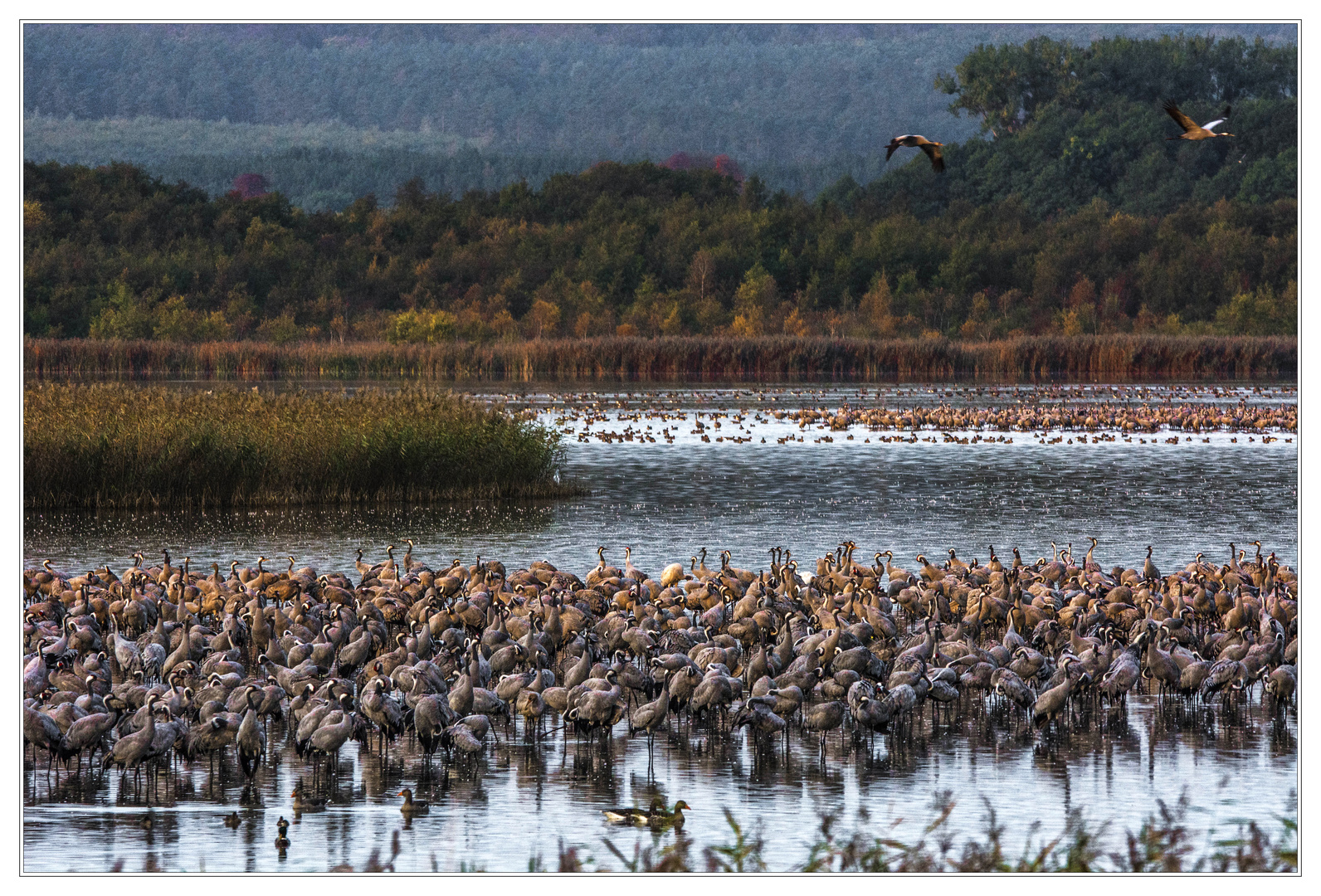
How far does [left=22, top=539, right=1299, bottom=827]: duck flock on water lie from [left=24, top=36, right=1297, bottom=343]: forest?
64857mm

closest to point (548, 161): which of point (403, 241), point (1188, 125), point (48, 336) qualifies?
point (403, 241)

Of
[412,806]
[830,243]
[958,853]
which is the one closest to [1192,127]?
[958,853]

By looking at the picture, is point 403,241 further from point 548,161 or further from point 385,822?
point 385,822

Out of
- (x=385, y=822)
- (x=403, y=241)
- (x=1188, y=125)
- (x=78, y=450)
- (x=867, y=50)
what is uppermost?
(x=403, y=241)

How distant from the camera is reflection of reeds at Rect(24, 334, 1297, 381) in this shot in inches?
2499

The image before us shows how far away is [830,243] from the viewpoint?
104125 mm

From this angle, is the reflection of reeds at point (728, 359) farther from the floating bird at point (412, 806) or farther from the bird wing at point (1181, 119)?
the floating bird at point (412, 806)

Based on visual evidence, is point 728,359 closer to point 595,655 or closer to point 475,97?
point 475,97

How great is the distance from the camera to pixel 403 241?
109812mm

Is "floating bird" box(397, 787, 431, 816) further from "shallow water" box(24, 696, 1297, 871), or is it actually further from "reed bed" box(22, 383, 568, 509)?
"reed bed" box(22, 383, 568, 509)

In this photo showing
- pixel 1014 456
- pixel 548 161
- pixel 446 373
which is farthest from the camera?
pixel 548 161

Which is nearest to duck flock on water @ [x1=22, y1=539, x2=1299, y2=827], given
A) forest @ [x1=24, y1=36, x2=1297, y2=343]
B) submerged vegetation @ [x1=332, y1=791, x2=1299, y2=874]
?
submerged vegetation @ [x1=332, y1=791, x2=1299, y2=874]

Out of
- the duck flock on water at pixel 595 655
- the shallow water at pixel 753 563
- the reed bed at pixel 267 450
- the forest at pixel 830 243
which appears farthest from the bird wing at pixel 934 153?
the forest at pixel 830 243

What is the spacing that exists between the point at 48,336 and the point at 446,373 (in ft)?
59.7
